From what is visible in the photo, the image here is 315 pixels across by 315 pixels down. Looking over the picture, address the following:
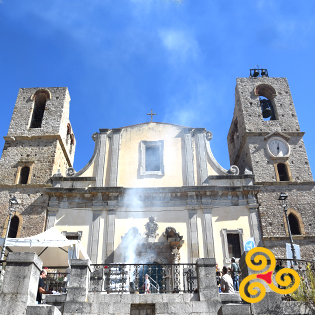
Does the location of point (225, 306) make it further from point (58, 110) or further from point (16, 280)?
point (58, 110)

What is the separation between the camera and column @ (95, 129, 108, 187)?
738 inches

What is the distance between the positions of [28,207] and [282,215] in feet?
40.7

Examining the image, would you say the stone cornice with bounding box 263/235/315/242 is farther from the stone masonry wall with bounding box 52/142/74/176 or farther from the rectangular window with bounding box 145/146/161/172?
the stone masonry wall with bounding box 52/142/74/176

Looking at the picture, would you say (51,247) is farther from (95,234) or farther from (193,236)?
(193,236)

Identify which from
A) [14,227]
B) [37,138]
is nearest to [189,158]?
[37,138]

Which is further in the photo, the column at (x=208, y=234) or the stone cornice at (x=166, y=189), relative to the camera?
the stone cornice at (x=166, y=189)

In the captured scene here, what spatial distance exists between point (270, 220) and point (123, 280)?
383 inches

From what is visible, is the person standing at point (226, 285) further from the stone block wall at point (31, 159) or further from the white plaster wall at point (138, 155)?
the stone block wall at point (31, 159)

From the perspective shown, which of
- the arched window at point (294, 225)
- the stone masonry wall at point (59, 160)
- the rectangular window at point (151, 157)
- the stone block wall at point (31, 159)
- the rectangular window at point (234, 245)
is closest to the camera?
the rectangular window at point (234, 245)

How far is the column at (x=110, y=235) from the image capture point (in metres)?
16.4

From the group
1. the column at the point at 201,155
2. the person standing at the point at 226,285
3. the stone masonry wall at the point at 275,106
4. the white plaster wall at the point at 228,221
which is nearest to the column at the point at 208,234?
the white plaster wall at the point at 228,221

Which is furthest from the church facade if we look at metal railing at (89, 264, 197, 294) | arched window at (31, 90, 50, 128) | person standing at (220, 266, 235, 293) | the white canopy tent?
person standing at (220, 266, 235, 293)

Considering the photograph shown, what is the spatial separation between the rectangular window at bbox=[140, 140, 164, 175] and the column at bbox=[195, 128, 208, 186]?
1906mm

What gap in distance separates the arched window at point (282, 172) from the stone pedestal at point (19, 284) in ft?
47.6
